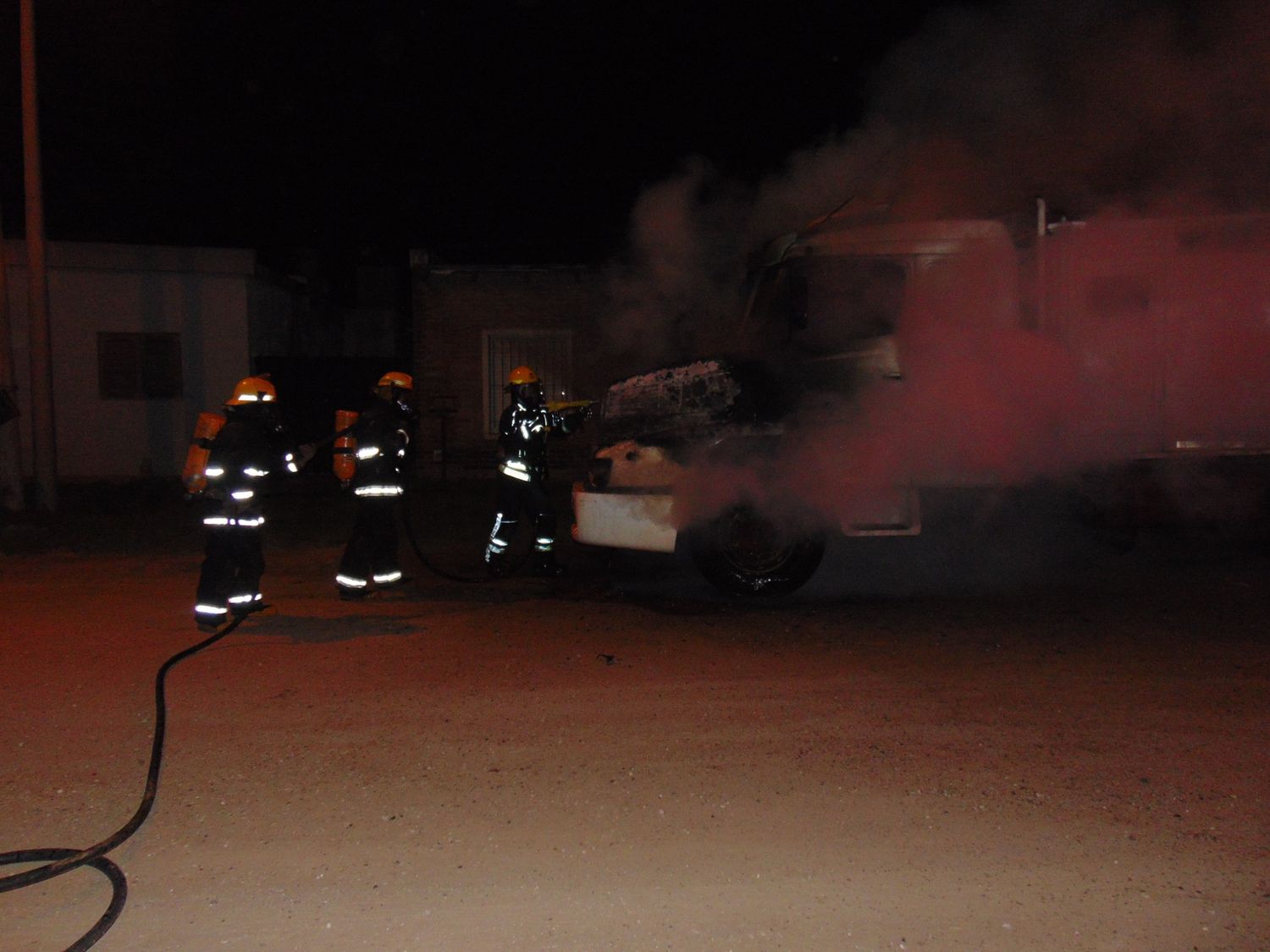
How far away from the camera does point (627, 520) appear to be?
282 inches

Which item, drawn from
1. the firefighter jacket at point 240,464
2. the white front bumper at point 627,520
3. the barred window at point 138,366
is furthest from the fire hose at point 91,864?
the barred window at point 138,366

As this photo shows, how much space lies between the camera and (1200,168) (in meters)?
7.52

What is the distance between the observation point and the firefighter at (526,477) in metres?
8.03

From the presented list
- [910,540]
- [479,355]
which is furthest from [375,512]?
[479,355]

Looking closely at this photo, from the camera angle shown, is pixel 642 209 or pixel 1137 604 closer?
pixel 1137 604

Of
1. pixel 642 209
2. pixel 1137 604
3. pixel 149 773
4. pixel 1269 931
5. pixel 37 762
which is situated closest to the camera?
pixel 1269 931

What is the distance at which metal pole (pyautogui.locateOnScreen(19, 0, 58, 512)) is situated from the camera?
1198 centimetres

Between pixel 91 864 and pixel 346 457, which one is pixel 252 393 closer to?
pixel 346 457

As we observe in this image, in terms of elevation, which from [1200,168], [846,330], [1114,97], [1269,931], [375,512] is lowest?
[1269,931]

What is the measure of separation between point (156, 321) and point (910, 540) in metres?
12.6

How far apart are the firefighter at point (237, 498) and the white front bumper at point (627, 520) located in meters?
2.10

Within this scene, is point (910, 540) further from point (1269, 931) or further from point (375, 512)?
point (1269, 931)

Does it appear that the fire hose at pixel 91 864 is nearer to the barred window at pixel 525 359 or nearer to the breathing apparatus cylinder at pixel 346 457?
the breathing apparatus cylinder at pixel 346 457

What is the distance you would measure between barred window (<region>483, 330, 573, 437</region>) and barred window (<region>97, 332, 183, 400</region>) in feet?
16.2
